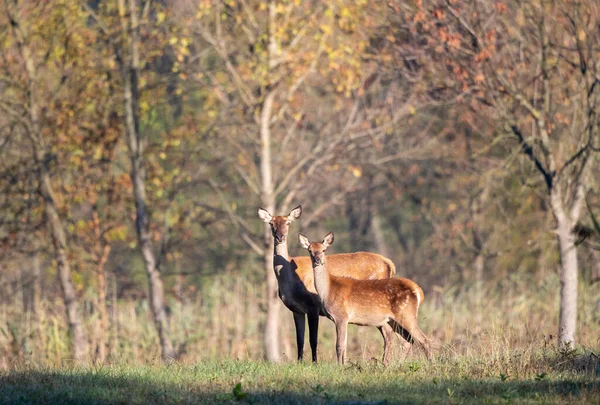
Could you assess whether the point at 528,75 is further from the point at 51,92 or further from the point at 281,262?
the point at 51,92

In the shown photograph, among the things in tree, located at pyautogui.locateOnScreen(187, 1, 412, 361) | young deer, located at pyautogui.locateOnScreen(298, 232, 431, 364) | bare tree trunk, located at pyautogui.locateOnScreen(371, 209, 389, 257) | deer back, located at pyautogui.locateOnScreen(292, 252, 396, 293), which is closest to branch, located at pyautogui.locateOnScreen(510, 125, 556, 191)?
deer back, located at pyautogui.locateOnScreen(292, 252, 396, 293)

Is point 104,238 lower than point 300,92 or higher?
lower

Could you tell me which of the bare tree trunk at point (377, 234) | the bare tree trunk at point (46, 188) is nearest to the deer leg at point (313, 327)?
the bare tree trunk at point (46, 188)

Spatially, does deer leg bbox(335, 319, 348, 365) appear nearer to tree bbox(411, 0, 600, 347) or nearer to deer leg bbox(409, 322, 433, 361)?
deer leg bbox(409, 322, 433, 361)

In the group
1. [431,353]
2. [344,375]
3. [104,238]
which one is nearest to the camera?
[344,375]

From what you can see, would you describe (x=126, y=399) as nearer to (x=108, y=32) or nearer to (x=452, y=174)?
(x=108, y=32)

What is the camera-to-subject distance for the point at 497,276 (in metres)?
24.2

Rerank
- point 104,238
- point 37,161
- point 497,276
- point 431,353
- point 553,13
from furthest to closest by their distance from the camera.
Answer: point 497,276, point 104,238, point 37,161, point 553,13, point 431,353

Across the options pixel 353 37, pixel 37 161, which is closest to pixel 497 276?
pixel 353 37

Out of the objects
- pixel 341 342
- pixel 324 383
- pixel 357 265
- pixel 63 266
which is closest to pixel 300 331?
pixel 341 342

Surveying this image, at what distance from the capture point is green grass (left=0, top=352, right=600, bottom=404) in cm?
834

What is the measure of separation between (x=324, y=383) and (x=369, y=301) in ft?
8.90

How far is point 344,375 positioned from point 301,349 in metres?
2.49

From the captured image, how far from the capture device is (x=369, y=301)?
38.1 feet
